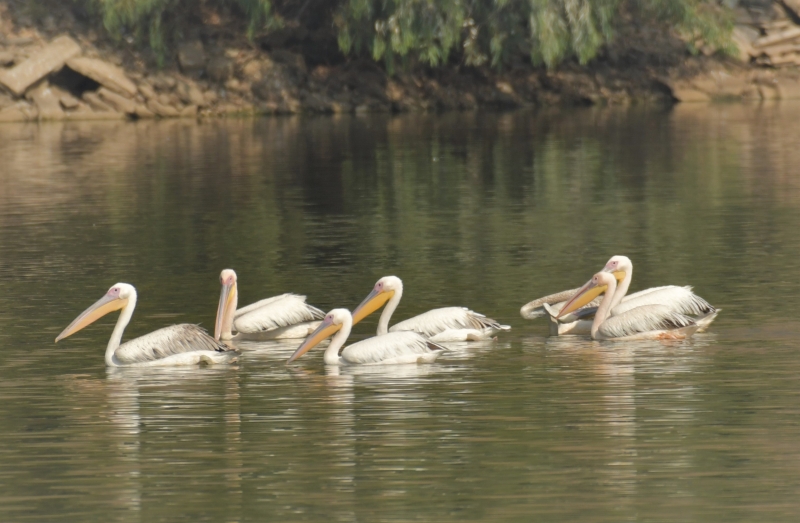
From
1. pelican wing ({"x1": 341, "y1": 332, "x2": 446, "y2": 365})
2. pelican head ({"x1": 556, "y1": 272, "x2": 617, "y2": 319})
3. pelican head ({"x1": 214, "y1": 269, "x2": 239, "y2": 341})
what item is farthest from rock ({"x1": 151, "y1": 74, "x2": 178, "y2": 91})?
pelican wing ({"x1": 341, "y1": 332, "x2": 446, "y2": 365})

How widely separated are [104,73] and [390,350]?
29860 millimetres

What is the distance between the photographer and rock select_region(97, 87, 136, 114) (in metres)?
41.2

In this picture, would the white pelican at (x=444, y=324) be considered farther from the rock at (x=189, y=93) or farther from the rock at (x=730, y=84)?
the rock at (x=730, y=84)

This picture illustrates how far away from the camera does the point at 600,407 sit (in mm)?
9961

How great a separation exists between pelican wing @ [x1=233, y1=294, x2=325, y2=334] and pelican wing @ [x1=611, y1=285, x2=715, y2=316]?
7.88 feet

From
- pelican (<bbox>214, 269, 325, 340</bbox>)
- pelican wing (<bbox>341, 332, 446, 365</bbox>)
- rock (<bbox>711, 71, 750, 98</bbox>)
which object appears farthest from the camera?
rock (<bbox>711, 71, 750, 98</bbox>)

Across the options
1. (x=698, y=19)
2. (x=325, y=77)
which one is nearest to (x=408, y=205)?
(x=698, y=19)

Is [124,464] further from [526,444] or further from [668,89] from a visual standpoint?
[668,89]

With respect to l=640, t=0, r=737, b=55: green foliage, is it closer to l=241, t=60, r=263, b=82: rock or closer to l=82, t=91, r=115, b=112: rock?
l=241, t=60, r=263, b=82: rock

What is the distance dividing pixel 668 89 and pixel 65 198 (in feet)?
76.9

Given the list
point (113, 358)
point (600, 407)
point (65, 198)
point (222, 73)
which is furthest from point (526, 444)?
point (222, 73)

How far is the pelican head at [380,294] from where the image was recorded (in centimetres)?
1277

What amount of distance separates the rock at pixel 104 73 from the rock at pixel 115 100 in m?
0.13

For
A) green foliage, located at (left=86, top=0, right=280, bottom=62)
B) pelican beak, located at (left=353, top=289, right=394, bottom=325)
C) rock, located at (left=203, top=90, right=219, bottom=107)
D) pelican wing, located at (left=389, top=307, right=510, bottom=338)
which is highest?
green foliage, located at (left=86, top=0, right=280, bottom=62)
